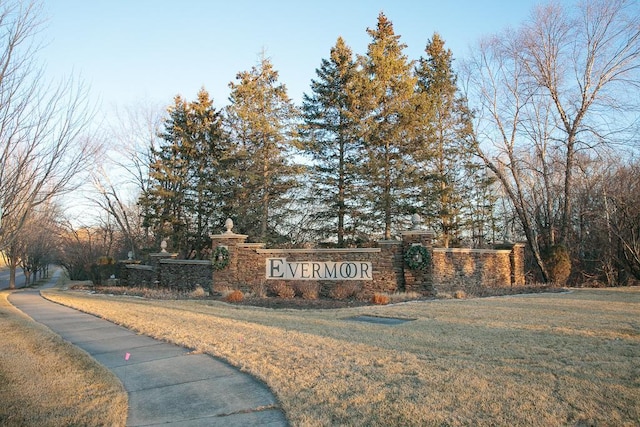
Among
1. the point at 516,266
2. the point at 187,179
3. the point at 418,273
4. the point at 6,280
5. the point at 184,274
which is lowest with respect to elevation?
the point at 6,280

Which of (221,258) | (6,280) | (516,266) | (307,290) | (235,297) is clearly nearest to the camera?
(235,297)

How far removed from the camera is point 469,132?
23719 millimetres

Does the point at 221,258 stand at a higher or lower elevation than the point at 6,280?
higher

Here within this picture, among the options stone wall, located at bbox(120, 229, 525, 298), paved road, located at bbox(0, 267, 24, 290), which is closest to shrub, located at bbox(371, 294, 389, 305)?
stone wall, located at bbox(120, 229, 525, 298)

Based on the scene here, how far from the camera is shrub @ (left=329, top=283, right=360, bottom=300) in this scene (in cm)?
1420

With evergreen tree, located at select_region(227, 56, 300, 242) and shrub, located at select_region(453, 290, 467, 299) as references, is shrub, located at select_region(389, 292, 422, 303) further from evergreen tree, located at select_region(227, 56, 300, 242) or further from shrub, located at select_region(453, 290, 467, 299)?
evergreen tree, located at select_region(227, 56, 300, 242)

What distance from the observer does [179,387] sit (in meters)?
4.55

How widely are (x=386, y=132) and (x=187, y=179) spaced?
12.9 meters

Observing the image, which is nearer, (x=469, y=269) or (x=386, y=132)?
(x=469, y=269)

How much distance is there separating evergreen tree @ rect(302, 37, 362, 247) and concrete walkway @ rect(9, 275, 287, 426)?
14963 millimetres

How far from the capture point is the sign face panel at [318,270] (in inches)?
595

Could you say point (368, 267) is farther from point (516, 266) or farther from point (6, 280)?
point (6, 280)

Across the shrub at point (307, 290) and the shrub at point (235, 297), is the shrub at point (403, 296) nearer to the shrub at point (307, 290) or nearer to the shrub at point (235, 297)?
the shrub at point (307, 290)

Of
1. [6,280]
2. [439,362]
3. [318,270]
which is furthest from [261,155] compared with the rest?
[6,280]
